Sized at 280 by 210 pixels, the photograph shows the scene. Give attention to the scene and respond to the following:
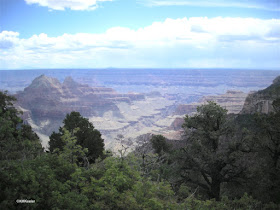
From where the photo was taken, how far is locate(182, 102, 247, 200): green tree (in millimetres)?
17516

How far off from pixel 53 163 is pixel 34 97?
158 metres

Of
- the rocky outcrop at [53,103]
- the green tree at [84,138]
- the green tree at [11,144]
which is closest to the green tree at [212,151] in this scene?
the green tree at [84,138]

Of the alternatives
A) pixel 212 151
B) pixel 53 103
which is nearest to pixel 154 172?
pixel 212 151

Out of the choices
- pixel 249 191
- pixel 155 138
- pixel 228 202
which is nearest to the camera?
pixel 228 202

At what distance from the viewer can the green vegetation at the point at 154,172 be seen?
31.1 feet

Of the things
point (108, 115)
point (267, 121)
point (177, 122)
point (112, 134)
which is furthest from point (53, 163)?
point (108, 115)

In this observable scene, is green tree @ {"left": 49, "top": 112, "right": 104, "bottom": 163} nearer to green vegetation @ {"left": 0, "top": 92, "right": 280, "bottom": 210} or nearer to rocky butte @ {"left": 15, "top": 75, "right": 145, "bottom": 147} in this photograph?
green vegetation @ {"left": 0, "top": 92, "right": 280, "bottom": 210}

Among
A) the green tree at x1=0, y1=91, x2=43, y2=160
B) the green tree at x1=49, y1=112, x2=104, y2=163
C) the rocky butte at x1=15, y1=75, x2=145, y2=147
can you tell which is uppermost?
the green tree at x1=0, y1=91, x2=43, y2=160

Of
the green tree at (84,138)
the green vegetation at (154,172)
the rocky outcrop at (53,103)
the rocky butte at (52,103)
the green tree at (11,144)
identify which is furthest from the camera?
the rocky outcrop at (53,103)

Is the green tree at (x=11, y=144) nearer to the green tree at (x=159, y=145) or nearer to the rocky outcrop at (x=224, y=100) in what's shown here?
the green tree at (x=159, y=145)

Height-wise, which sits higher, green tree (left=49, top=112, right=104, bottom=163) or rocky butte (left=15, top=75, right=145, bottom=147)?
green tree (left=49, top=112, right=104, bottom=163)

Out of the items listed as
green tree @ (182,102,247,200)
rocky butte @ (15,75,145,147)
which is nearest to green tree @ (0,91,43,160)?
green tree @ (182,102,247,200)

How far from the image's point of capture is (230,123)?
1953 centimetres

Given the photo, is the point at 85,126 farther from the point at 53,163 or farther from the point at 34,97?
the point at 34,97
